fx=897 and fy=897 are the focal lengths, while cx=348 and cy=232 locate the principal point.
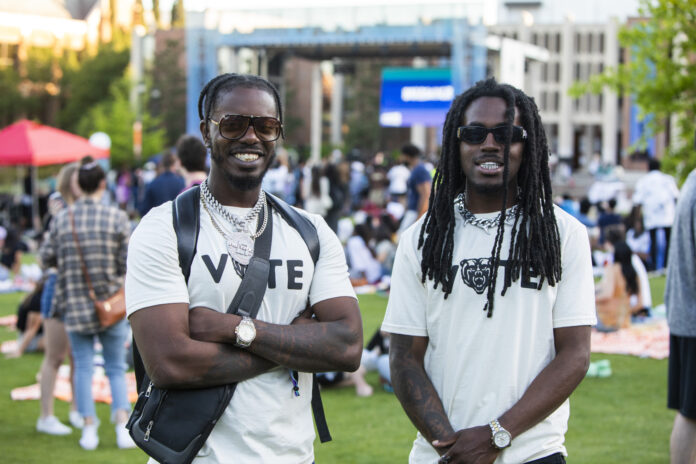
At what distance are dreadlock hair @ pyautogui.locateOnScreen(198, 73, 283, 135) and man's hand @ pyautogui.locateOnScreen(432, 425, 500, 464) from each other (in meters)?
1.16

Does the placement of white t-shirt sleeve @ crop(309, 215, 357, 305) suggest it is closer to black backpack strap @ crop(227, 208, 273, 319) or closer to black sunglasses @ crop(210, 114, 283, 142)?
black backpack strap @ crop(227, 208, 273, 319)

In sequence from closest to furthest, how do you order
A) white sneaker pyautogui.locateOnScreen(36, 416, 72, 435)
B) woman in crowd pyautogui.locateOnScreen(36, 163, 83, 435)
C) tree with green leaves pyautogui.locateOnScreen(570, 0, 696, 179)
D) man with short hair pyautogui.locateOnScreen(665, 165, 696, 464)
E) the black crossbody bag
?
1. the black crossbody bag
2. man with short hair pyautogui.locateOnScreen(665, 165, 696, 464)
3. woman in crowd pyautogui.locateOnScreen(36, 163, 83, 435)
4. white sneaker pyautogui.locateOnScreen(36, 416, 72, 435)
5. tree with green leaves pyautogui.locateOnScreen(570, 0, 696, 179)

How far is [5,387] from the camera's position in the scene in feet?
26.4

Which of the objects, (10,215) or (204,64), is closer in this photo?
(10,215)

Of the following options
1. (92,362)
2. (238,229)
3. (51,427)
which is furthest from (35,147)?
(238,229)

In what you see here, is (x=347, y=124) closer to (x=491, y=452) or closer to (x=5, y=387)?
(x=5, y=387)

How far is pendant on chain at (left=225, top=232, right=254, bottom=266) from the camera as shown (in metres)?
2.75

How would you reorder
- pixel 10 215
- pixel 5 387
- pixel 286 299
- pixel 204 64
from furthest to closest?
pixel 204 64
pixel 10 215
pixel 5 387
pixel 286 299

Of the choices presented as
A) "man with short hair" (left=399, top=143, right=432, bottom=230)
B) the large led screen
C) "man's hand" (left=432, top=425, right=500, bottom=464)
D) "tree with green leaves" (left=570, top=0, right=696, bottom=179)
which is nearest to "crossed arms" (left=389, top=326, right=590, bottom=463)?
"man's hand" (left=432, top=425, right=500, bottom=464)

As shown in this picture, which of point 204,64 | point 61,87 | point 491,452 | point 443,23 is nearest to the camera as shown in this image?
point 491,452

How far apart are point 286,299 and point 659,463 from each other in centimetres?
381

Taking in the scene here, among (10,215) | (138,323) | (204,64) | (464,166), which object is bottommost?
(10,215)

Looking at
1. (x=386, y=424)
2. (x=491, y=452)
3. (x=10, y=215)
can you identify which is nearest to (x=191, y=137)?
(x=386, y=424)

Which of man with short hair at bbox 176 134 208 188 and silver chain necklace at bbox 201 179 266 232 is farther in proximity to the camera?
man with short hair at bbox 176 134 208 188
